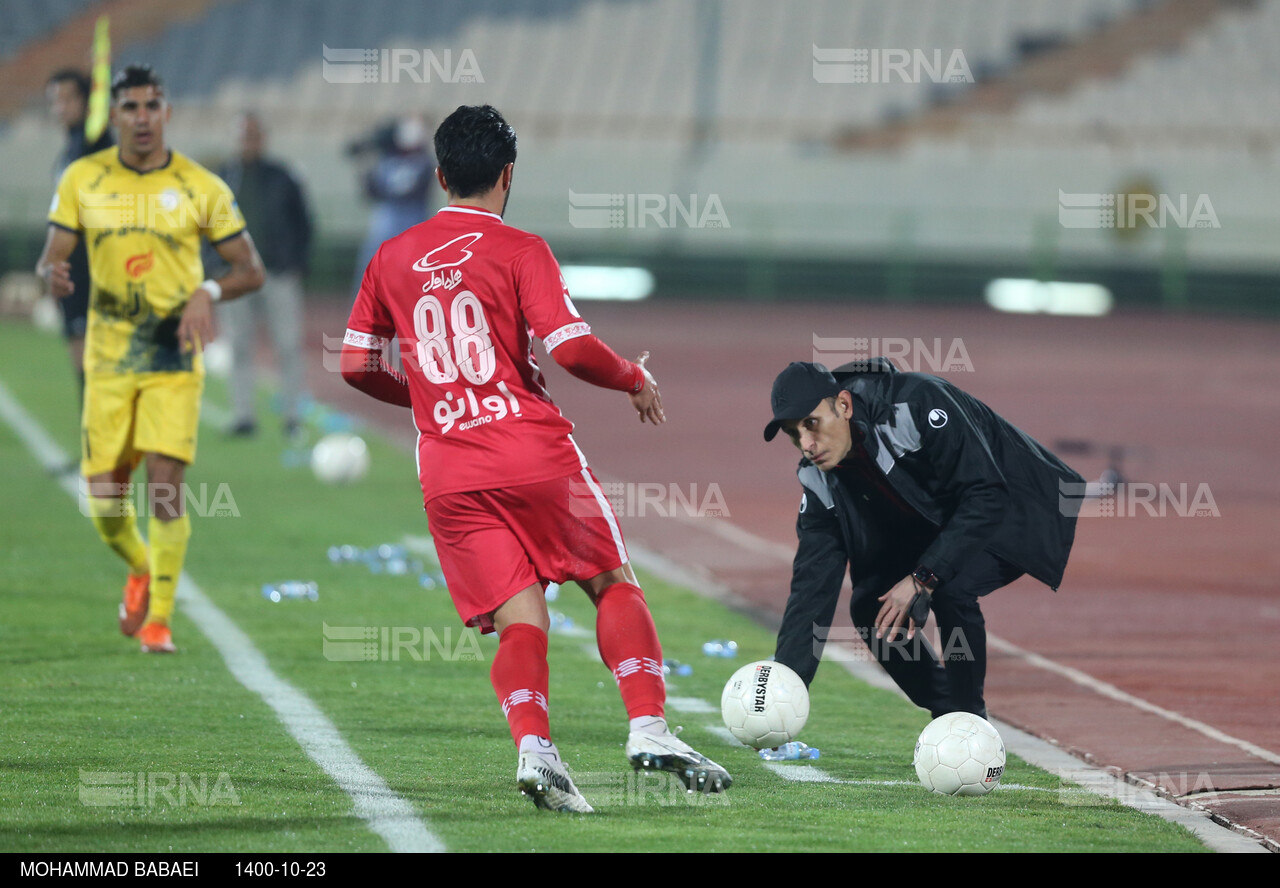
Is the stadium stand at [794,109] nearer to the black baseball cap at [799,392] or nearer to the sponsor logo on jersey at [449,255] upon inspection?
the black baseball cap at [799,392]

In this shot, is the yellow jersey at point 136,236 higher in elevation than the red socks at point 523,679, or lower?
higher

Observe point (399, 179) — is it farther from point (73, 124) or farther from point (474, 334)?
point (474, 334)

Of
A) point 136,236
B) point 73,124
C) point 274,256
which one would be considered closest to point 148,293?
point 136,236

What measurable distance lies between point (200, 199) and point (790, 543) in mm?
4902

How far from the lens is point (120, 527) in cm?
772

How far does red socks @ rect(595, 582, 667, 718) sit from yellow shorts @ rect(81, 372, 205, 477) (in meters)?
2.84

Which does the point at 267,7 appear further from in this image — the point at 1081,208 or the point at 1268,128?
the point at 1268,128

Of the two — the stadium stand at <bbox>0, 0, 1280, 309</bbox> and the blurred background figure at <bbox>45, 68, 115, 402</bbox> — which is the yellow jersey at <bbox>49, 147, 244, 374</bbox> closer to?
the blurred background figure at <bbox>45, 68, 115, 402</bbox>

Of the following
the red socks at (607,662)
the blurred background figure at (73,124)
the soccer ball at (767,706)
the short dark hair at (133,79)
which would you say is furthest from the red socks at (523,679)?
the blurred background figure at (73,124)

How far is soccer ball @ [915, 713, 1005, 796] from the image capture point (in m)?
5.34

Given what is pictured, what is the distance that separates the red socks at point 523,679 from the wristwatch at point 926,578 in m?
1.13

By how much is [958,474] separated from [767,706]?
0.93 meters

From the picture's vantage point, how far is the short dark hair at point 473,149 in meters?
5.05

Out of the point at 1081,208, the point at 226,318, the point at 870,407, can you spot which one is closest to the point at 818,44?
the point at 1081,208
